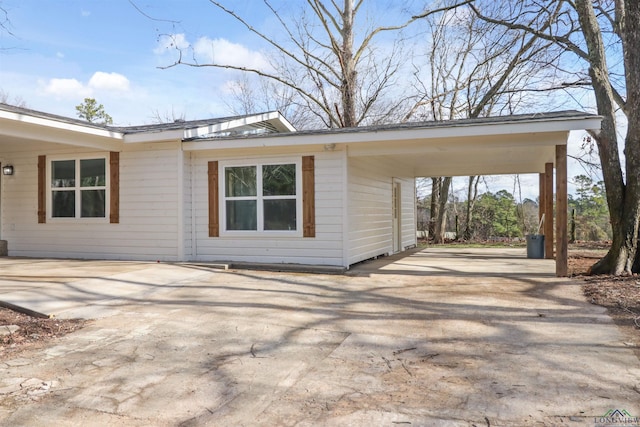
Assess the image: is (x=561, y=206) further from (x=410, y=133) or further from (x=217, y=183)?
(x=217, y=183)

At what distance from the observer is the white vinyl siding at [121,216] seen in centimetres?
885

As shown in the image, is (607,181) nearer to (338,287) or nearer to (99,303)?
(338,287)

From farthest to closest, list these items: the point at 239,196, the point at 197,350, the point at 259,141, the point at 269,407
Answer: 1. the point at 239,196
2. the point at 259,141
3. the point at 197,350
4. the point at 269,407

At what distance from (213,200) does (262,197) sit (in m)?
0.99

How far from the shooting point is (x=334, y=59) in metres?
Answer: 19.0

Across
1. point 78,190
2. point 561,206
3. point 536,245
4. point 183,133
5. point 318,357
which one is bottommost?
point 318,357

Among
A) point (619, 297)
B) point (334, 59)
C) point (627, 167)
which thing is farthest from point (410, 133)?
point (334, 59)

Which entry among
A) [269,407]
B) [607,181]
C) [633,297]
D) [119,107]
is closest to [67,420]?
[269,407]

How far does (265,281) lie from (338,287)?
3.93ft

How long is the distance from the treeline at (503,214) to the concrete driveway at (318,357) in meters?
12.1

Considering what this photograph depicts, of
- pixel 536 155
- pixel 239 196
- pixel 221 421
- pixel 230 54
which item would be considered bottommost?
pixel 221 421

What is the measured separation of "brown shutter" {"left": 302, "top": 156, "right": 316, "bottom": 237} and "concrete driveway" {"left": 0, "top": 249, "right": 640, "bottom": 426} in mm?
1720

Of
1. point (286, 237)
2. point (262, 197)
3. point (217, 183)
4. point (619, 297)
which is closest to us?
point (619, 297)

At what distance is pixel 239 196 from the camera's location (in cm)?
873
